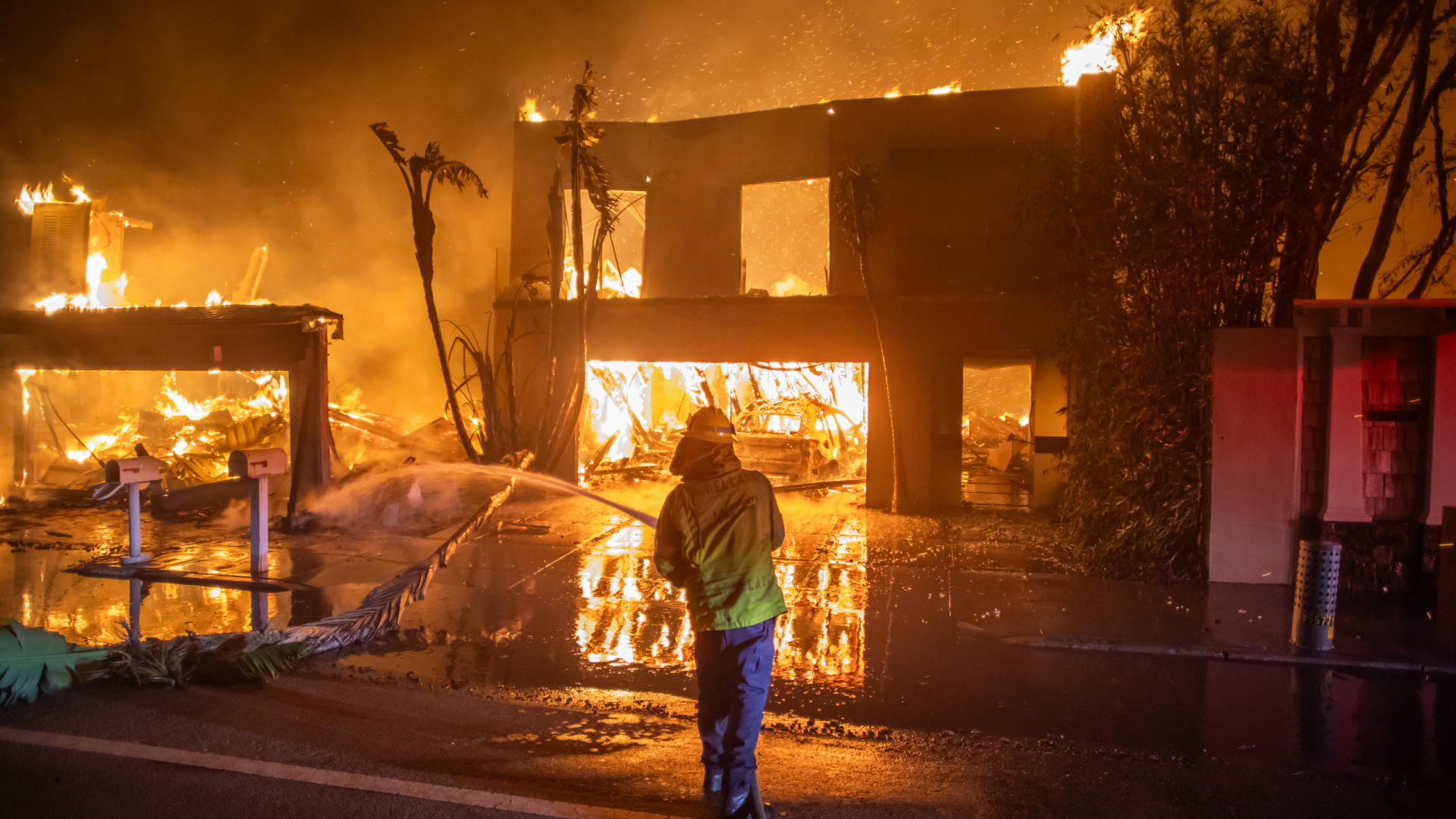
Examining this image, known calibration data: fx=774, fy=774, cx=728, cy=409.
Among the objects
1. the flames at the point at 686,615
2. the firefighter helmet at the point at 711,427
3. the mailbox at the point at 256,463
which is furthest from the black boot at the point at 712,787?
the mailbox at the point at 256,463

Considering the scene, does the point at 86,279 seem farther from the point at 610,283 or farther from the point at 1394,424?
the point at 1394,424

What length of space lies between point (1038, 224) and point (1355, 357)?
5164 millimetres

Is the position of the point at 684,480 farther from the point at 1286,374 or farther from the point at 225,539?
the point at 225,539

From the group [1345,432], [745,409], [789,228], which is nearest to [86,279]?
[745,409]

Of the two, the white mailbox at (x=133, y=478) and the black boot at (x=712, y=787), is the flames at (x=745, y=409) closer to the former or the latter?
the white mailbox at (x=133, y=478)

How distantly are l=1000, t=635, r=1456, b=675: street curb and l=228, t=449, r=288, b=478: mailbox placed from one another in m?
7.70

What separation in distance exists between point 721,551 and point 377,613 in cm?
388

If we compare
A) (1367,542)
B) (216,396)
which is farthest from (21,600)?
(216,396)

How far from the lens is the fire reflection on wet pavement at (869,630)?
491cm

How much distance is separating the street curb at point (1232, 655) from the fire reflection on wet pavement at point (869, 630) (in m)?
0.10

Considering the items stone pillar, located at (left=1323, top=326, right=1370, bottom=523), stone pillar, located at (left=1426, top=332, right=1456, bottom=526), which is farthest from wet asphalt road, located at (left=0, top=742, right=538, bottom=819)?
stone pillar, located at (left=1426, top=332, right=1456, bottom=526)

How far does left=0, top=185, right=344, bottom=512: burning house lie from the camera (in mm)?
11547

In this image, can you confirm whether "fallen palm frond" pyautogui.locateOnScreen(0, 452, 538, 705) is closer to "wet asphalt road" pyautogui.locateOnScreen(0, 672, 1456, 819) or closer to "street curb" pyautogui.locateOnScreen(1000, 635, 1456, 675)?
"wet asphalt road" pyautogui.locateOnScreen(0, 672, 1456, 819)

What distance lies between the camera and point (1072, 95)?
40.2 feet
